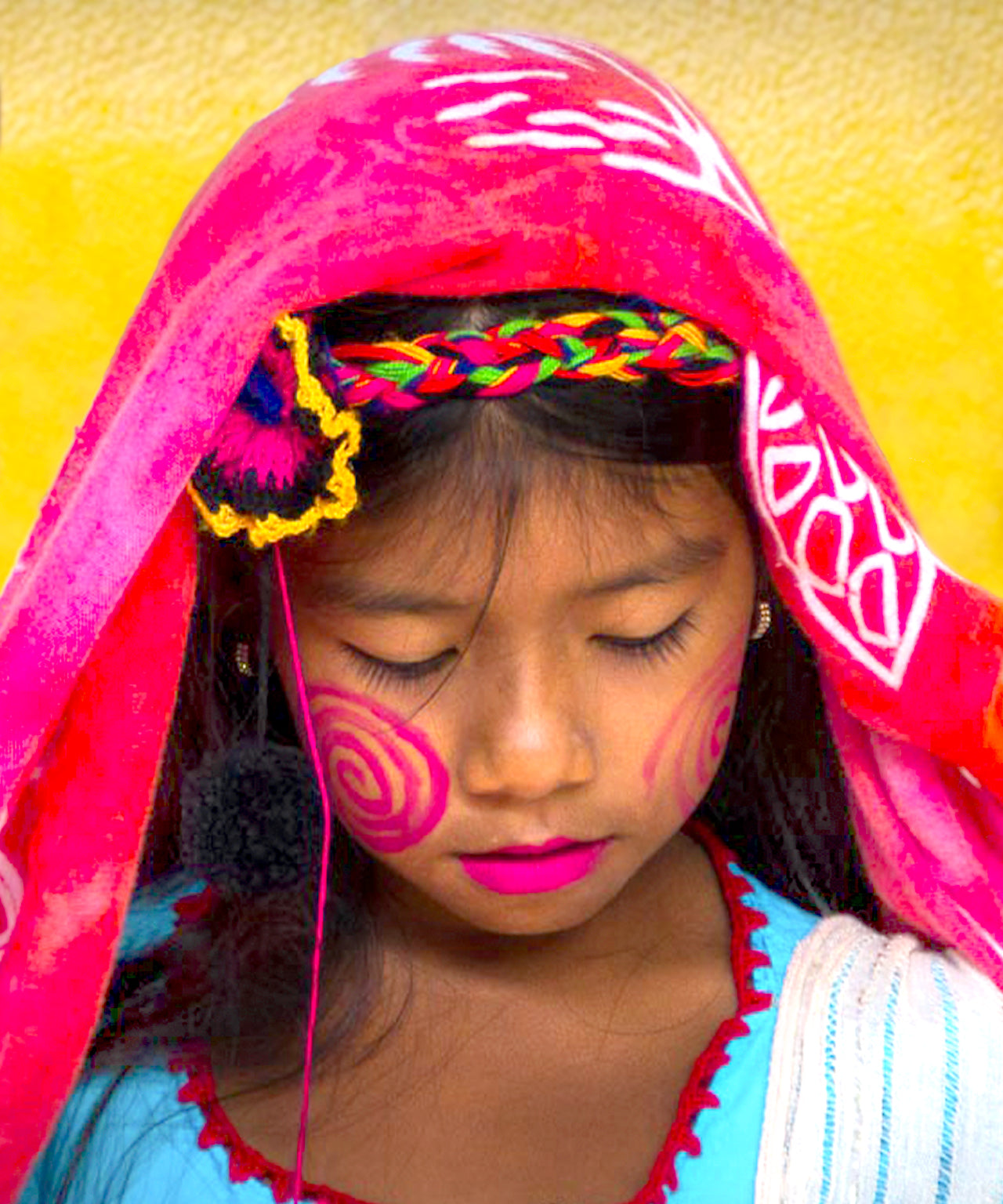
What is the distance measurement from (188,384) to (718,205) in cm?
32

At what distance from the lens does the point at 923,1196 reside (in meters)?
1.12

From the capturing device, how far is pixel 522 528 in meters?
1.06

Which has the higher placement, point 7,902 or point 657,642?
point 657,642

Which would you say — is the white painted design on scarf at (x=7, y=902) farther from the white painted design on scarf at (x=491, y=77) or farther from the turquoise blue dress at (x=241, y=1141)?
the white painted design on scarf at (x=491, y=77)

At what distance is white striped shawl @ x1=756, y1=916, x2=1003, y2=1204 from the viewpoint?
112 cm

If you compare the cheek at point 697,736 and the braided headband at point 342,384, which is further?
the cheek at point 697,736

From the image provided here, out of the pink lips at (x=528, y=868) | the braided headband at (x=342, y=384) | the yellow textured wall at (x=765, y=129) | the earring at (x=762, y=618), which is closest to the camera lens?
the braided headband at (x=342, y=384)

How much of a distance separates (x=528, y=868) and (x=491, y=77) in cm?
48

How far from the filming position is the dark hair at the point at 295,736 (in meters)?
1.07

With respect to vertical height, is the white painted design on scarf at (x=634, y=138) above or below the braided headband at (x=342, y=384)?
above

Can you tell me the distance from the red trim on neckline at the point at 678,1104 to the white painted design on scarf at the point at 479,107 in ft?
1.90

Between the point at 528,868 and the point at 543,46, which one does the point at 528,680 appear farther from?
the point at 543,46

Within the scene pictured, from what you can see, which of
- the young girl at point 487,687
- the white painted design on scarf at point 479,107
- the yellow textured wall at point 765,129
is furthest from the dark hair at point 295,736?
the yellow textured wall at point 765,129

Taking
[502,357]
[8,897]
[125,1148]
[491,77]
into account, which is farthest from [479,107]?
[125,1148]
